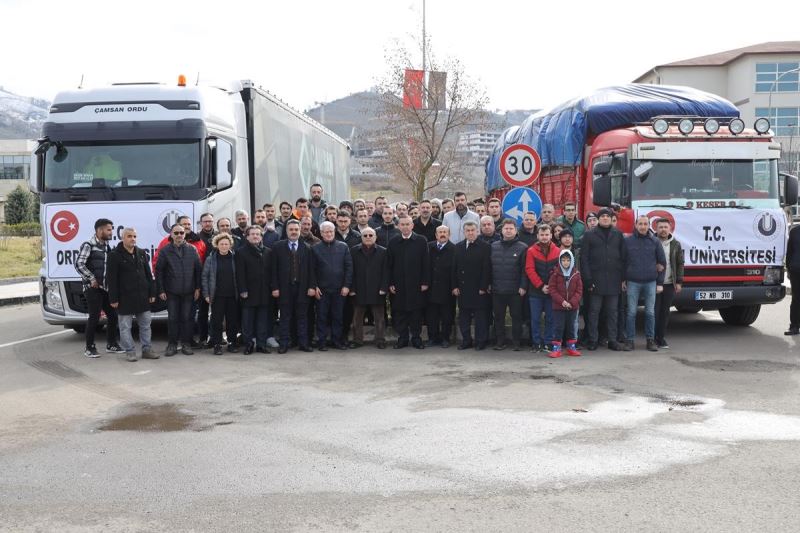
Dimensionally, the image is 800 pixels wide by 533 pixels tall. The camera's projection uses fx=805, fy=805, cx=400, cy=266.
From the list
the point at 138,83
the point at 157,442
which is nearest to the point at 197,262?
the point at 138,83

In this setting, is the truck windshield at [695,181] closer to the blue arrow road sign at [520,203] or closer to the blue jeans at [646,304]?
the blue jeans at [646,304]

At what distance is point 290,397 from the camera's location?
8.15m

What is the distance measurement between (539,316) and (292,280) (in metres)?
3.40

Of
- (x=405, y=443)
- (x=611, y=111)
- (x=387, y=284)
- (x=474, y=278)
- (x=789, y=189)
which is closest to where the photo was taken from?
(x=405, y=443)

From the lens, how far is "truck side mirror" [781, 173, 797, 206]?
11695 mm

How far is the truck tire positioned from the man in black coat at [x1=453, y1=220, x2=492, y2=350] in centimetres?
432

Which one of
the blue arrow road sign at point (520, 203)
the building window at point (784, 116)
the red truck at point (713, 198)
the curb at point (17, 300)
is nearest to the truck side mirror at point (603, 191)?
the red truck at point (713, 198)

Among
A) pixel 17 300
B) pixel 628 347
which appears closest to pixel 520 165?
pixel 628 347

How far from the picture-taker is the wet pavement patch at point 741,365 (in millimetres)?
9359

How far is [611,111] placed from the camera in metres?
12.9

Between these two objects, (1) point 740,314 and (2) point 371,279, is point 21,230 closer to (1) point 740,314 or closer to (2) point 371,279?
(2) point 371,279

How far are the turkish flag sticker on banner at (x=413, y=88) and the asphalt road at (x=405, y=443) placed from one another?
44.7ft

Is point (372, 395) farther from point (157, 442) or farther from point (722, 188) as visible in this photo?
point (722, 188)

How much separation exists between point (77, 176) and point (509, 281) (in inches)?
243
